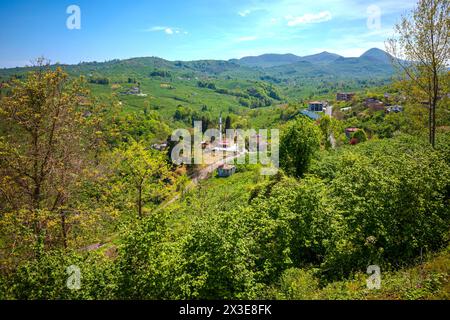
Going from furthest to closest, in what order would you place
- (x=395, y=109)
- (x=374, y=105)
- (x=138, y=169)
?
1. (x=374, y=105)
2. (x=395, y=109)
3. (x=138, y=169)

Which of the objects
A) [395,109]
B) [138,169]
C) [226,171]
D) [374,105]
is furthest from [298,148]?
[374,105]

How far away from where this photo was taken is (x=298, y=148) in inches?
1082

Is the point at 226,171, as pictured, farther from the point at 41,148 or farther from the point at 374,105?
the point at 374,105

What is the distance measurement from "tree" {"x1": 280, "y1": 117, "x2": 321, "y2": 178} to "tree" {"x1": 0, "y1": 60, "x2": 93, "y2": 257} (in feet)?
61.6

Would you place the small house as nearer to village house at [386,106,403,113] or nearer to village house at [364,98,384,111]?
village house at [386,106,403,113]

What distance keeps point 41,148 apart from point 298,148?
20920 mm

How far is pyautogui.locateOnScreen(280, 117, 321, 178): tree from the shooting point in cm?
2723

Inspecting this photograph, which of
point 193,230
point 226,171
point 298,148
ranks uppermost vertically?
point 298,148

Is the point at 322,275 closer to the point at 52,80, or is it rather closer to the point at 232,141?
the point at 52,80

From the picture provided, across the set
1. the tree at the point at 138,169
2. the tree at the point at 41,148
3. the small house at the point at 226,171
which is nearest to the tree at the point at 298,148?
the tree at the point at 138,169

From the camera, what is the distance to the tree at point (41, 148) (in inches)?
508

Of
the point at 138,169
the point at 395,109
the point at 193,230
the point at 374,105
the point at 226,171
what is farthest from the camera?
the point at 374,105

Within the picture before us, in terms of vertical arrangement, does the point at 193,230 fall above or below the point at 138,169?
below

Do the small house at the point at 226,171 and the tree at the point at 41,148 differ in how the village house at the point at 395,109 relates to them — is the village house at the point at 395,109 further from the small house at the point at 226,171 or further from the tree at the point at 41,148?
the tree at the point at 41,148
